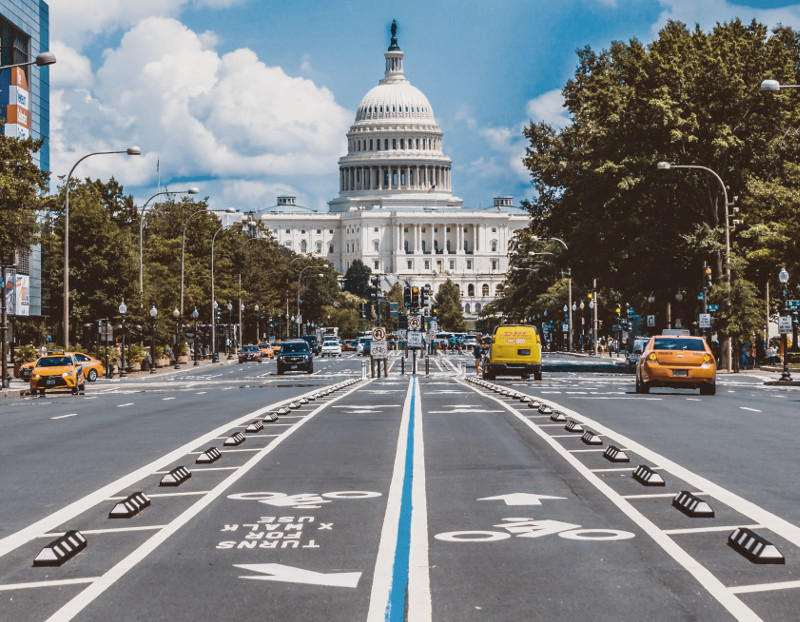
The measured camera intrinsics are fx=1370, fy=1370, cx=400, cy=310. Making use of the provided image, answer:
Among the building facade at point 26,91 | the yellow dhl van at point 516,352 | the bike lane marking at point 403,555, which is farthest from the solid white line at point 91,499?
the building facade at point 26,91

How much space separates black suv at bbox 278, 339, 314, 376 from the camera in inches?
2613

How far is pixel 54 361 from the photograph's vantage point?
4738 cm

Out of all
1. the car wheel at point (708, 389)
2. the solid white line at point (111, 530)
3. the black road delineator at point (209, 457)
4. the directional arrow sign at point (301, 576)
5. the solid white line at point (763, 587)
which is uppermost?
the car wheel at point (708, 389)

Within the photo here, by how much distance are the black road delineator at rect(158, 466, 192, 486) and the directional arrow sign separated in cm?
517

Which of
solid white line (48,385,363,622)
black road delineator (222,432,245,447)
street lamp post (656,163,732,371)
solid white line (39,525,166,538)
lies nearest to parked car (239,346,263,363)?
street lamp post (656,163,732,371)

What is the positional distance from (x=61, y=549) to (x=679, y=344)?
95.9ft

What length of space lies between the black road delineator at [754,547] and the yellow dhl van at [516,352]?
1599 inches

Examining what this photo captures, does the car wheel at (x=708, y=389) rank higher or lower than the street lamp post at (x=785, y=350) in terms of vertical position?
lower

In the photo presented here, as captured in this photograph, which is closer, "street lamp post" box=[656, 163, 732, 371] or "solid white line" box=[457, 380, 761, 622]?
"solid white line" box=[457, 380, 761, 622]

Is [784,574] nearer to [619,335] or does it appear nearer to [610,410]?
[610,410]

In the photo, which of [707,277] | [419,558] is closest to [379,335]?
[707,277]

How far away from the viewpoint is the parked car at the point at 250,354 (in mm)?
100875

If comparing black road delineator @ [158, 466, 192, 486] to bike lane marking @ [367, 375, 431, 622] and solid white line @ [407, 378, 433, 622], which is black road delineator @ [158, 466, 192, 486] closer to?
bike lane marking @ [367, 375, 431, 622]

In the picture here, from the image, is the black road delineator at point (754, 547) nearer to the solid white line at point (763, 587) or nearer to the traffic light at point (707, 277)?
the solid white line at point (763, 587)
